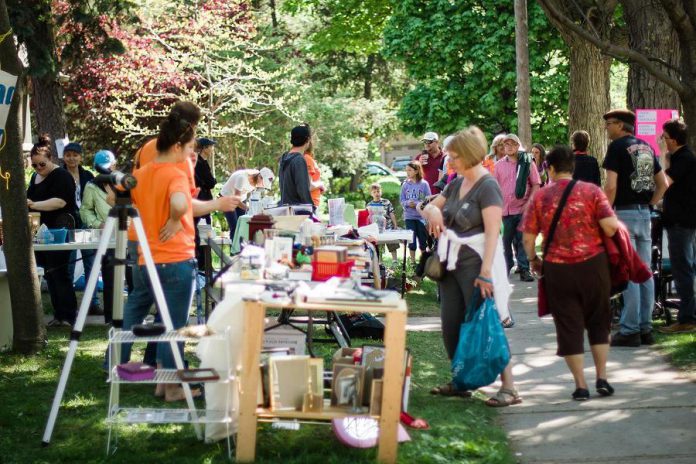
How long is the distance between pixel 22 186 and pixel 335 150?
24.0 metres

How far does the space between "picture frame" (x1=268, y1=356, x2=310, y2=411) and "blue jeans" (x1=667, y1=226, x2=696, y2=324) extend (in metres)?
5.01

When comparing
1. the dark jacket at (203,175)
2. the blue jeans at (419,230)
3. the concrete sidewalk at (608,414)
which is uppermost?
the dark jacket at (203,175)

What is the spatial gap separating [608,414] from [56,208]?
6199 mm

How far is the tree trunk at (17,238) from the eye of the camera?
8.82 m

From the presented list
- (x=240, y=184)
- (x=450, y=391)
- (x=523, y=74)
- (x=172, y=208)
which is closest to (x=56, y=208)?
(x=240, y=184)

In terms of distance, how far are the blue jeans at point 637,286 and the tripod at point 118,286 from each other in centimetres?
449

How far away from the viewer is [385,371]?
557 cm

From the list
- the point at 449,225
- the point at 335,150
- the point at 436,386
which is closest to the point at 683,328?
the point at 436,386

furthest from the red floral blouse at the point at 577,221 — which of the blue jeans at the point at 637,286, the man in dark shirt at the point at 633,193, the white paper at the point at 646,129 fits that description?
the white paper at the point at 646,129

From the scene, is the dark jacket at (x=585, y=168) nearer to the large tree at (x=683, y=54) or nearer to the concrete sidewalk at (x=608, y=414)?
the large tree at (x=683, y=54)

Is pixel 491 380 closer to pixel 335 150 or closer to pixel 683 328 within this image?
pixel 683 328

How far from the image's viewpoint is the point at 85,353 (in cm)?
914

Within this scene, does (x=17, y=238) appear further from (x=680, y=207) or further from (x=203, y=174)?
(x=680, y=207)

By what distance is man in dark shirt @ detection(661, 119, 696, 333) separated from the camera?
31.1ft
